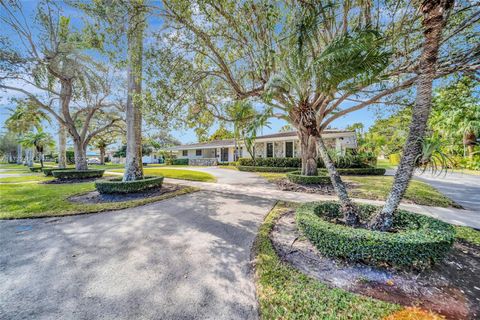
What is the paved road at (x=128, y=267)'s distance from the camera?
2328 millimetres

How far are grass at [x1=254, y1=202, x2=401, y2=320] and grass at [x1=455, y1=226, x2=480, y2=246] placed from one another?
333 centimetres

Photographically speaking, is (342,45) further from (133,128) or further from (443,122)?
(443,122)

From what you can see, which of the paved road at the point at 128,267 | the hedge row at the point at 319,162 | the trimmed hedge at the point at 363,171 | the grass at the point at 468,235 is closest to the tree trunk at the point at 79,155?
the paved road at the point at 128,267

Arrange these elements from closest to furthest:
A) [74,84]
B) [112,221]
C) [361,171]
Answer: [112,221] < [74,84] < [361,171]

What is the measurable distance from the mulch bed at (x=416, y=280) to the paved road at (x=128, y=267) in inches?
44.9

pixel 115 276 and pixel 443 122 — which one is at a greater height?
pixel 443 122

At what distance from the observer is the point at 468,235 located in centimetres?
414

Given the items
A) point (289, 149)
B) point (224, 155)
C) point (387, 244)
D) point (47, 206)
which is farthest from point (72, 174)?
point (289, 149)

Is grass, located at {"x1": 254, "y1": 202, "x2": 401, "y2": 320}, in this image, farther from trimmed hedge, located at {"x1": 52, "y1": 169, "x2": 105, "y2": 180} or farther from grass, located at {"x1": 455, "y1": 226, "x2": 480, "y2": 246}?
trimmed hedge, located at {"x1": 52, "y1": 169, "x2": 105, "y2": 180}

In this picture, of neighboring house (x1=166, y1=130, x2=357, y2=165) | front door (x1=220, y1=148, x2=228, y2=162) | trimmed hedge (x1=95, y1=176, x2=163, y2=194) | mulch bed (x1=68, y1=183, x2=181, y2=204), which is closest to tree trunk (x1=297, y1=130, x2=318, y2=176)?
neighboring house (x1=166, y1=130, x2=357, y2=165)

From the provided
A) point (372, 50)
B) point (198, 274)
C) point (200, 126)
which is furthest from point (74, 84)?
point (372, 50)

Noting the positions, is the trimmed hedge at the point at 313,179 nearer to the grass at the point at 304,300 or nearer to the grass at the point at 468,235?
the grass at the point at 468,235

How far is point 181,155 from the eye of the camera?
121ft

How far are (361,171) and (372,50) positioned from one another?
1422 centimetres
